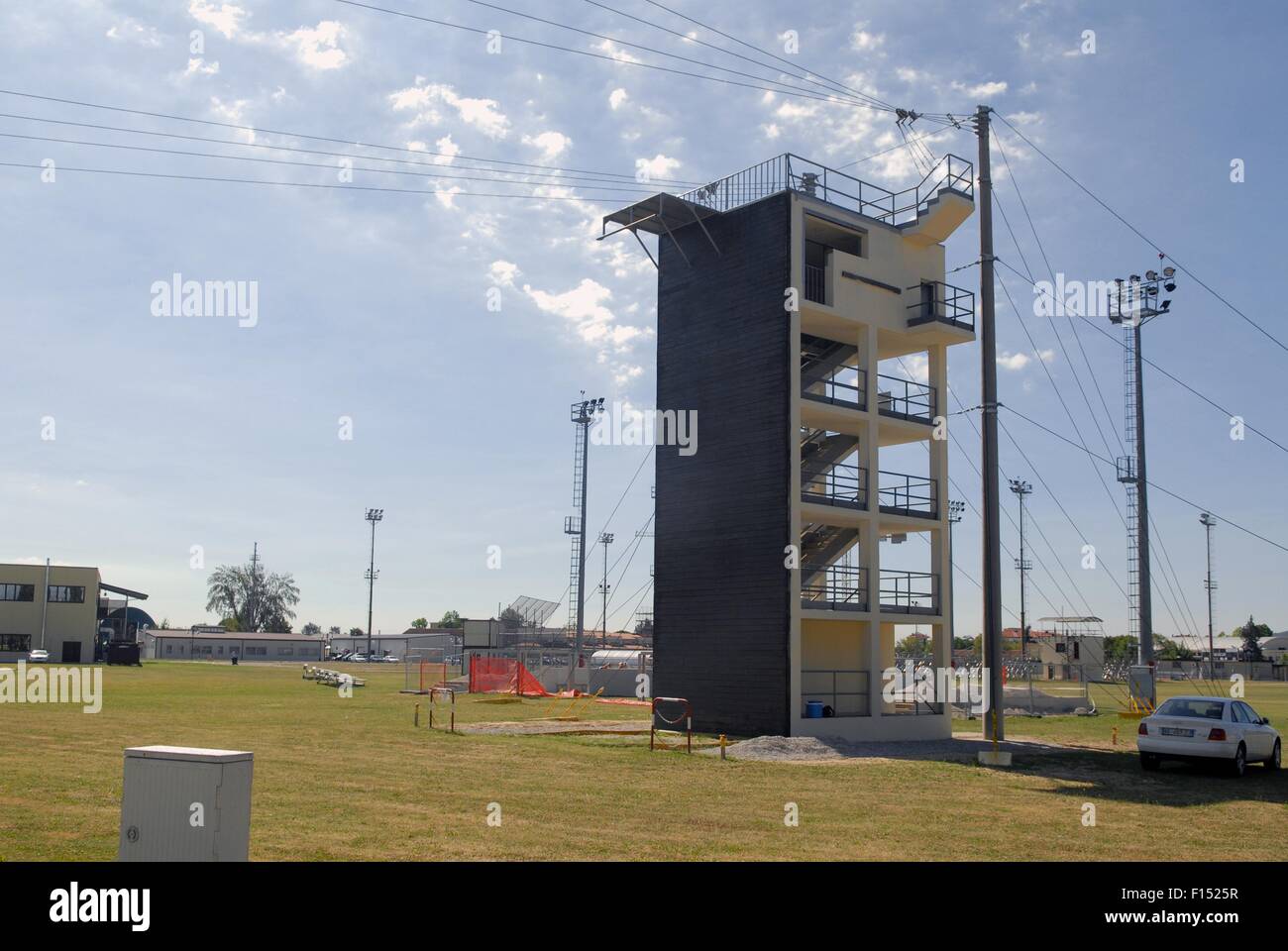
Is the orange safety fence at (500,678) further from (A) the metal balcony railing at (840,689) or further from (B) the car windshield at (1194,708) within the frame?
(B) the car windshield at (1194,708)

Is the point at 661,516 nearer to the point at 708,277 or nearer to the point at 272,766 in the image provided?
the point at 708,277

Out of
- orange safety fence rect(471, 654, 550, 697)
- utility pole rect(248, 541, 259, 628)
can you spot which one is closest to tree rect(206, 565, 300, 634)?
utility pole rect(248, 541, 259, 628)

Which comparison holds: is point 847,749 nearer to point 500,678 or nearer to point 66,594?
point 500,678

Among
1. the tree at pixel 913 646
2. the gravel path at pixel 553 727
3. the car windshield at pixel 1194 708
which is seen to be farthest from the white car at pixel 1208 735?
the tree at pixel 913 646

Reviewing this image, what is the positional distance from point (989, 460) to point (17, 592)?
3308 inches

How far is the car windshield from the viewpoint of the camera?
22.1 m

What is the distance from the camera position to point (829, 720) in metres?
30.0

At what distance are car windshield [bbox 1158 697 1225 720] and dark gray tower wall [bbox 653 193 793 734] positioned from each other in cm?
967

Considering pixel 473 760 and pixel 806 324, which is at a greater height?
pixel 806 324

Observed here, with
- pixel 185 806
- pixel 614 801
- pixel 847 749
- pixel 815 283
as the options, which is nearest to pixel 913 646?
pixel 815 283

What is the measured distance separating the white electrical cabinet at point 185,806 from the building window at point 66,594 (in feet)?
292

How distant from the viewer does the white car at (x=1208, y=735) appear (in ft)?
70.1
